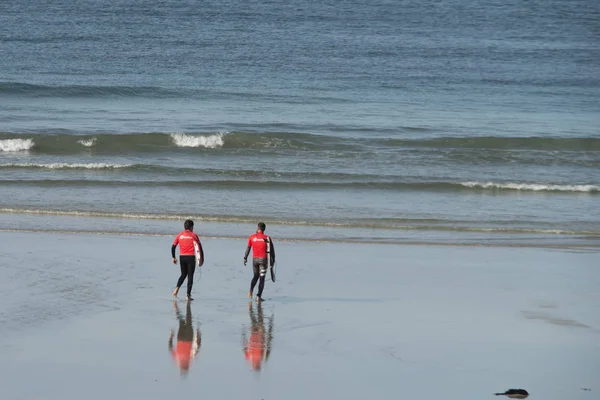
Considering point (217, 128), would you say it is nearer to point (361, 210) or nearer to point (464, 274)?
point (361, 210)

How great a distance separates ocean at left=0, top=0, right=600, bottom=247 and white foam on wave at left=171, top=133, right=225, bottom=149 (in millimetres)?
81

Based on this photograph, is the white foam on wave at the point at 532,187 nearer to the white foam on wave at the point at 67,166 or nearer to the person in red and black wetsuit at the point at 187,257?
the white foam on wave at the point at 67,166

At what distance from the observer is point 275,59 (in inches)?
1928

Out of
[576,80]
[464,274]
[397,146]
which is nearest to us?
[464,274]

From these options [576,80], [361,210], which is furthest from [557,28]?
[361,210]

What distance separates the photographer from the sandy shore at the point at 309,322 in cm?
1087

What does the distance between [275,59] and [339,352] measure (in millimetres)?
38189

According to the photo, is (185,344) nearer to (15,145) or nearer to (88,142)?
(88,142)

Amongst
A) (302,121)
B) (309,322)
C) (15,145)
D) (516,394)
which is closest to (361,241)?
(309,322)

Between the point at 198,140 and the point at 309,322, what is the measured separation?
67.8 ft

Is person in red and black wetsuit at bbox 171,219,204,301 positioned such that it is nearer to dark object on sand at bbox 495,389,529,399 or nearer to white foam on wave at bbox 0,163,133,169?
dark object on sand at bbox 495,389,529,399

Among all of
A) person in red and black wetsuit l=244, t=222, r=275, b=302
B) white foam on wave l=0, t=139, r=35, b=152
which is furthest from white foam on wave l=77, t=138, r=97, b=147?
person in red and black wetsuit l=244, t=222, r=275, b=302

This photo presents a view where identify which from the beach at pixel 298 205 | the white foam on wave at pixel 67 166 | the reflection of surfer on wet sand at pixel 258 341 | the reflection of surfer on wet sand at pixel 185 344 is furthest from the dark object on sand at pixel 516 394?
the white foam on wave at pixel 67 166

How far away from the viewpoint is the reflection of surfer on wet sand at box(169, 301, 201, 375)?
1156 centimetres
